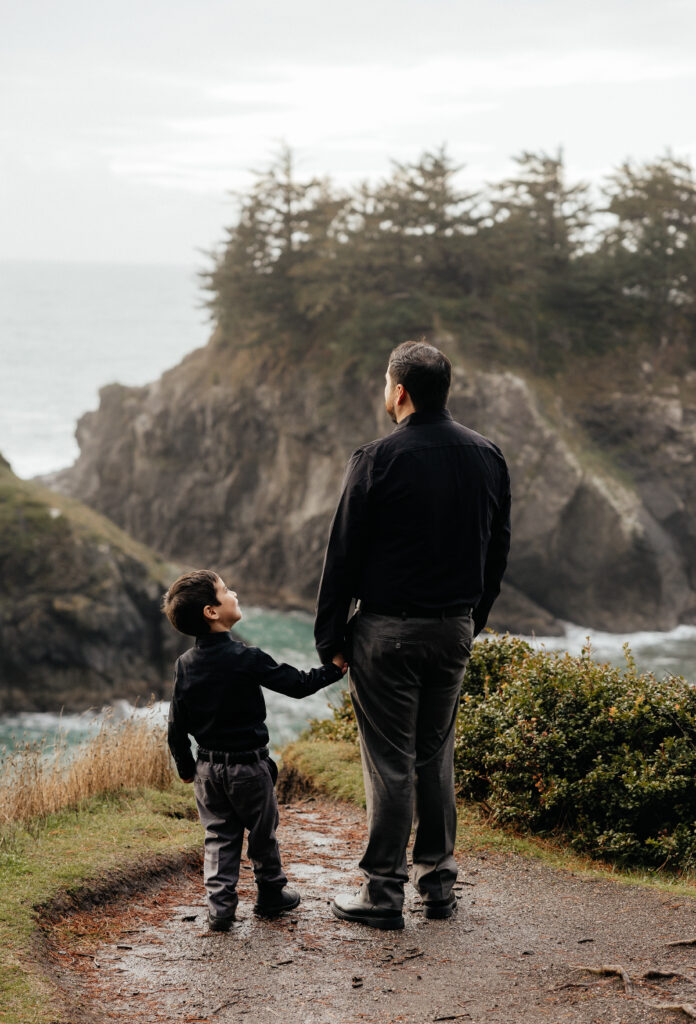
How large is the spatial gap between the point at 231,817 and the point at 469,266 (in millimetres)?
37415

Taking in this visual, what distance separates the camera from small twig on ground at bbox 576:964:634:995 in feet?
13.5

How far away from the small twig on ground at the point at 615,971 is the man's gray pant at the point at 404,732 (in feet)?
3.04

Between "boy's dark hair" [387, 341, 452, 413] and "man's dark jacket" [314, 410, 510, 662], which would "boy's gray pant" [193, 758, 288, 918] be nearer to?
"man's dark jacket" [314, 410, 510, 662]

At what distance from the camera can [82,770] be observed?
23.4 ft

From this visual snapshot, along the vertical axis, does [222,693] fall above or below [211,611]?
below

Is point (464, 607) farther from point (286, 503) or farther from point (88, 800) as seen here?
point (286, 503)

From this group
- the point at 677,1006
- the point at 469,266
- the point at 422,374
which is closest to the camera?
the point at 677,1006

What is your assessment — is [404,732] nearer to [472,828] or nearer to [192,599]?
[192,599]

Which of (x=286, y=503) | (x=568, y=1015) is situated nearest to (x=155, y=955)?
(x=568, y=1015)

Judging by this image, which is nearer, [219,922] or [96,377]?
[219,922]

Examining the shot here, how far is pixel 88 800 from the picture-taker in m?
7.03

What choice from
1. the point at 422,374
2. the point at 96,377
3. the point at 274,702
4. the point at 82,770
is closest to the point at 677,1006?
the point at 422,374

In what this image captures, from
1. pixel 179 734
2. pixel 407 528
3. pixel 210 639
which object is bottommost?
pixel 179 734

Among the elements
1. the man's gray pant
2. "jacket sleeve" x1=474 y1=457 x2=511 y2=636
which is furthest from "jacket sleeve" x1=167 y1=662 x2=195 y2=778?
"jacket sleeve" x1=474 y1=457 x2=511 y2=636
